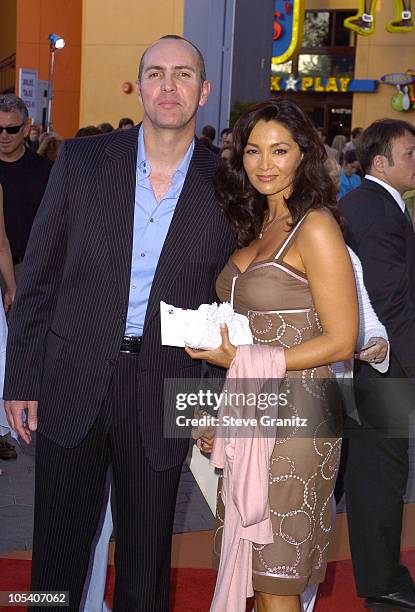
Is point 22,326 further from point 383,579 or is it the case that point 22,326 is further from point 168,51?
point 383,579

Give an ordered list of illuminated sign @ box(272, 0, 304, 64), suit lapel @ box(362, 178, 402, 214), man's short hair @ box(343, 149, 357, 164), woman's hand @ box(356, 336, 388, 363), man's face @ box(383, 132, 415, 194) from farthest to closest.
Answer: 1. illuminated sign @ box(272, 0, 304, 64)
2. man's short hair @ box(343, 149, 357, 164)
3. man's face @ box(383, 132, 415, 194)
4. suit lapel @ box(362, 178, 402, 214)
5. woman's hand @ box(356, 336, 388, 363)

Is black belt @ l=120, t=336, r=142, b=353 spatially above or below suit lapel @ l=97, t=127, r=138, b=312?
below

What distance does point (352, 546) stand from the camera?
4570mm

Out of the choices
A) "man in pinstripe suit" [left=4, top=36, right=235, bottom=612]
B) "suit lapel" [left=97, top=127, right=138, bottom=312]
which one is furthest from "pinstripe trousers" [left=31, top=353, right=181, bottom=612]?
"suit lapel" [left=97, top=127, right=138, bottom=312]

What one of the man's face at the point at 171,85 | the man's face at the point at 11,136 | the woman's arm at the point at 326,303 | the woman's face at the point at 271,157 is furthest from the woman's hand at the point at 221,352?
the man's face at the point at 11,136

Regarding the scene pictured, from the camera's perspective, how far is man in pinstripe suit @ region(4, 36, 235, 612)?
3.21 m

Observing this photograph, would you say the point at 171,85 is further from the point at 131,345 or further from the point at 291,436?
the point at 291,436

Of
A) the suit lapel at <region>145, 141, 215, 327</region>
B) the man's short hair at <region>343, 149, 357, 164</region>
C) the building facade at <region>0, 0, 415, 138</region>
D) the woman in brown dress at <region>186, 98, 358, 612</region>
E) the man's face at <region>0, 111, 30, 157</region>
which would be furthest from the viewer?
the building facade at <region>0, 0, 415, 138</region>

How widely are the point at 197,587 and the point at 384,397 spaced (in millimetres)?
1235

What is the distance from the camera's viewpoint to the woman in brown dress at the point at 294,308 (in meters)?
3.09

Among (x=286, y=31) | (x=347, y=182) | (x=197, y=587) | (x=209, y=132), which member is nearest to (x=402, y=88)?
(x=286, y=31)

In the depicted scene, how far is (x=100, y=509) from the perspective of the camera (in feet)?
11.2

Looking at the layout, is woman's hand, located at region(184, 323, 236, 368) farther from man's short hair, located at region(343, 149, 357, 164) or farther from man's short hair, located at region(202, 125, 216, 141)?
man's short hair, located at region(343, 149, 357, 164)

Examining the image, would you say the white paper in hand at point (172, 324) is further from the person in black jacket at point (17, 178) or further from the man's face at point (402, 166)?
the person in black jacket at point (17, 178)
